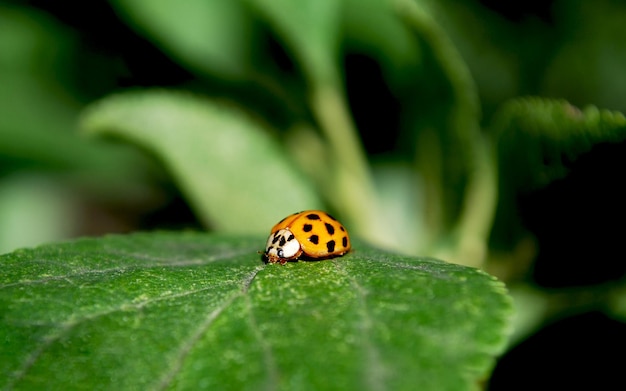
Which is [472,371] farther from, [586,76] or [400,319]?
[586,76]

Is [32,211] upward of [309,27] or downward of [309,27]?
downward

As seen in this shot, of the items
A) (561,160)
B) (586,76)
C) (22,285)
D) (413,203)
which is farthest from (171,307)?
(586,76)

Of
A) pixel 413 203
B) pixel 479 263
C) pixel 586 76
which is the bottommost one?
pixel 479 263

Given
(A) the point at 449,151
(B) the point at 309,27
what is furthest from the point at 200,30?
(A) the point at 449,151

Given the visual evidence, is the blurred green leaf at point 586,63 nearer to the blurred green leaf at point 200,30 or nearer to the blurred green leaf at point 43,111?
the blurred green leaf at point 200,30

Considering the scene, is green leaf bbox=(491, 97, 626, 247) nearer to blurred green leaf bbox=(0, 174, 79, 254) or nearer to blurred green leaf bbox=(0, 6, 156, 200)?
blurred green leaf bbox=(0, 6, 156, 200)

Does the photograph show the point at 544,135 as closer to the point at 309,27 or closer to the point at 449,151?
the point at 449,151
